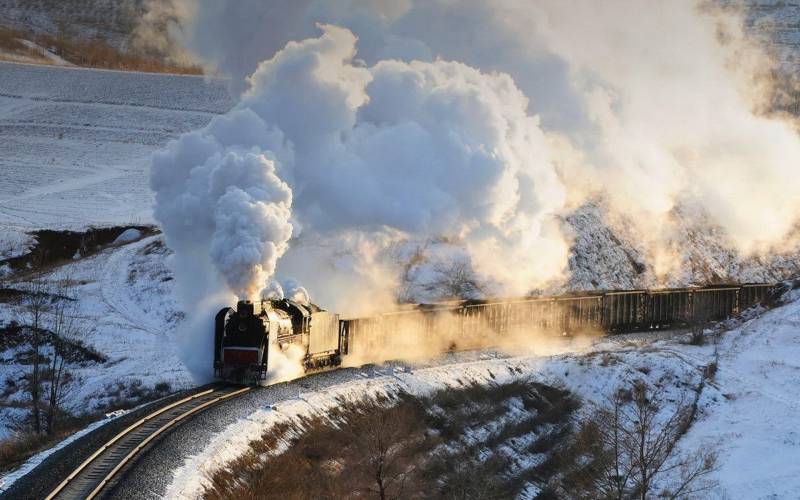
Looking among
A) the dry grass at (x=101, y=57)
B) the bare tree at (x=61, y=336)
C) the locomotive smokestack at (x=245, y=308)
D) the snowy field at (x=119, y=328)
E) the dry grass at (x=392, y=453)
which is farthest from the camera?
the dry grass at (x=101, y=57)

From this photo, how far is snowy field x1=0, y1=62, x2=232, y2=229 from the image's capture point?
6725 cm

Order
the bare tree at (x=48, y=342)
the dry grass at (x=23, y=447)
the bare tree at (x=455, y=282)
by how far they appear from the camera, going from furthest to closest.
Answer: the bare tree at (x=455, y=282) < the bare tree at (x=48, y=342) < the dry grass at (x=23, y=447)

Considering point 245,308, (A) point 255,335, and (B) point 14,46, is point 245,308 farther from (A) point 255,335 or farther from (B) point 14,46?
(B) point 14,46

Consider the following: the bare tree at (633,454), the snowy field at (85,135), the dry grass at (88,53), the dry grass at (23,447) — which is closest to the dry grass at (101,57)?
the dry grass at (88,53)

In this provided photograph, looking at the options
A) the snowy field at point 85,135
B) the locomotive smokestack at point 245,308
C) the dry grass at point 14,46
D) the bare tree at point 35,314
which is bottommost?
the bare tree at point 35,314

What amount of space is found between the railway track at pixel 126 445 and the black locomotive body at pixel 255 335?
69 cm

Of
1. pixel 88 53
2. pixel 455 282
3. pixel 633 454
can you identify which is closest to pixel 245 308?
pixel 633 454

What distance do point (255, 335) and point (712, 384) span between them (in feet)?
70.9

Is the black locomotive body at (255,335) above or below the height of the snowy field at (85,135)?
below

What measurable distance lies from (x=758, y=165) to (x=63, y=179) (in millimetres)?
56526

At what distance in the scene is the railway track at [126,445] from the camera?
19453 mm

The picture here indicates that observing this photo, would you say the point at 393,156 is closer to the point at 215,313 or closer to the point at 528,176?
the point at 528,176

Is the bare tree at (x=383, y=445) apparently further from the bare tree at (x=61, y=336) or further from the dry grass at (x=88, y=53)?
the dry grass at (x=88, y=53)

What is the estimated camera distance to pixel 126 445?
22641 mm
